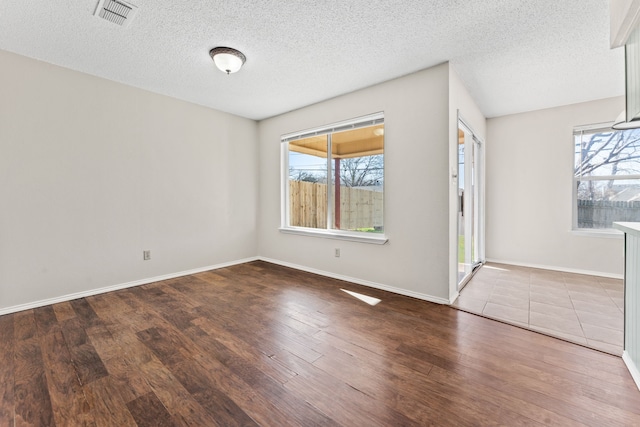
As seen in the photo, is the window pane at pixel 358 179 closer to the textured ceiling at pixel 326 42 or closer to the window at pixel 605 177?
the textured ceiling at pixel 326 42

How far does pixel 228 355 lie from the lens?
1927 mm

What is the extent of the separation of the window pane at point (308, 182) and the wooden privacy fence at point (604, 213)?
382 centimetres

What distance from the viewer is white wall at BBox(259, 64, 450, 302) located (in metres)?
2.87

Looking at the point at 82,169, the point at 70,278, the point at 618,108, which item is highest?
the point at 618,108

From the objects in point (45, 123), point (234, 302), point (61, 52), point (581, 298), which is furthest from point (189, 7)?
point (581, 298)

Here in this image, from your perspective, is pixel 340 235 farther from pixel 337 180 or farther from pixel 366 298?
pixel 366 298

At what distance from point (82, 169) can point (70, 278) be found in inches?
47.8

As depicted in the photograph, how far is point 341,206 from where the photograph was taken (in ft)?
13.2

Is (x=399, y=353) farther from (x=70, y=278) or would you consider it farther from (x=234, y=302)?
(x=70, y=278)

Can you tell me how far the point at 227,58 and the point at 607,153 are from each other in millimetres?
5118

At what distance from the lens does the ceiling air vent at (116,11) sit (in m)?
2.02

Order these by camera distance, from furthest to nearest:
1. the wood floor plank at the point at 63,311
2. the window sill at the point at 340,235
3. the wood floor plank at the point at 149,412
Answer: the window sill at the point at 340,235 → the wood floor plank at the point at 63,311 → the wood floor plank at the point at 149,412

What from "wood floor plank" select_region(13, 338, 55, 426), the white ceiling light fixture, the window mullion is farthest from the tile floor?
the white ceiling light fixture

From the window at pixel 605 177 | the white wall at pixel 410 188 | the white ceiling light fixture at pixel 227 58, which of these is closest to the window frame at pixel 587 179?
the window at pixel 605 177
